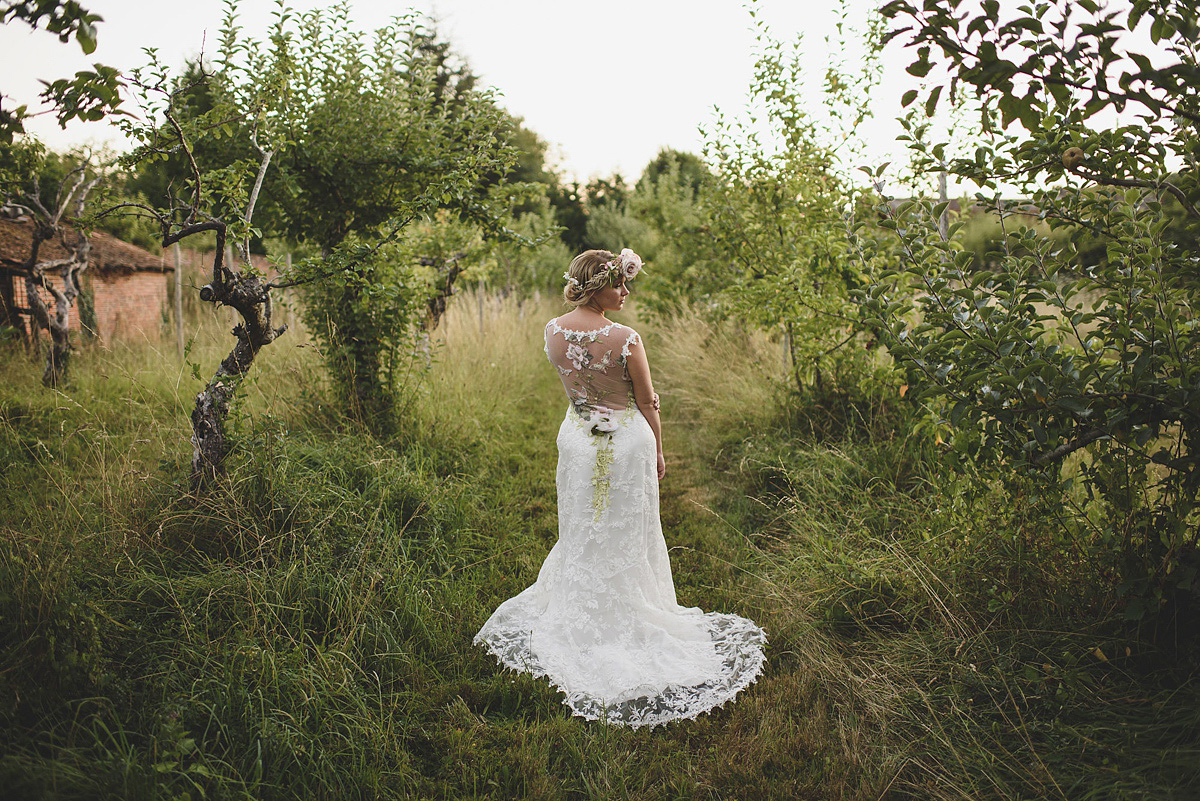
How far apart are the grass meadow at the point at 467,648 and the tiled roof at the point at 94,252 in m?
6.71

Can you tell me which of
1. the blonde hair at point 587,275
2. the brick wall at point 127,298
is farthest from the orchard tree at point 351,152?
the brick wall at point 127,298

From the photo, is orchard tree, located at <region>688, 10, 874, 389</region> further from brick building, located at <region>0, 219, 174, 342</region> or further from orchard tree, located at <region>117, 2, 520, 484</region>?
brick building, located at <region>0, 219, 174, 342</region>

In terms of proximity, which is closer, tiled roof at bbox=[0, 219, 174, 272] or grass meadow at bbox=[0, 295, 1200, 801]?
grass meadow at bbox=[0, 295, 1200, 801]

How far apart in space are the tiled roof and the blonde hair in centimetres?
858

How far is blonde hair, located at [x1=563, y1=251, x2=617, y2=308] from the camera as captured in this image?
3729 millimetres

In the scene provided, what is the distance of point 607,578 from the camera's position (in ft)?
12.5

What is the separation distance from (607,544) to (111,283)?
1462 cm

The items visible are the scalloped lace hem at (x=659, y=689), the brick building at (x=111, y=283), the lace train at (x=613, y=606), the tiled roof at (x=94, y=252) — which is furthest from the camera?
the brick building at (x=111, y=283)

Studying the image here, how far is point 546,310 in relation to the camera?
55.4ft

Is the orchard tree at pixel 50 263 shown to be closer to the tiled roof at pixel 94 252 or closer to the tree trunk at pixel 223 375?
the tiled roof at pixel 94 252

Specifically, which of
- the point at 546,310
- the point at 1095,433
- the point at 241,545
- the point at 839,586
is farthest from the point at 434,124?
the point at 546,310

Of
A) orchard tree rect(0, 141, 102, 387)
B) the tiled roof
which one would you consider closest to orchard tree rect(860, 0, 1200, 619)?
orchard tree rect(0, 141, 102, 387)

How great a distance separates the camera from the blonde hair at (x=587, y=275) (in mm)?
3729

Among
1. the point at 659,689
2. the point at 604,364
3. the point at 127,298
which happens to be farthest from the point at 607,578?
the point at 127,298
